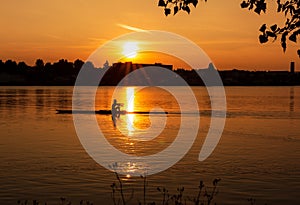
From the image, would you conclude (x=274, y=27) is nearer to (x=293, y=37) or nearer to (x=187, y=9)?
(x=293, y=37)

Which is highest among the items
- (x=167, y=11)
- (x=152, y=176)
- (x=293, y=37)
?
(x=167, y=11)

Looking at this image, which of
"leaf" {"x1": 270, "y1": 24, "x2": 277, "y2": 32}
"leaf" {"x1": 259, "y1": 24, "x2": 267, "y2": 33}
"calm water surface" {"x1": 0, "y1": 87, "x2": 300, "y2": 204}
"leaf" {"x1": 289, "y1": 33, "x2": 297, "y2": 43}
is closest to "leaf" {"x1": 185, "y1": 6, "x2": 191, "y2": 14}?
"leaf" {"x1": 259, "y1": 24, "x2": 267, "y2": 33}

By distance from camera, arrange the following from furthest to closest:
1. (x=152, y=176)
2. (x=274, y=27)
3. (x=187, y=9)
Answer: (x=152, y=176) → (x=187, y=9) → (x=274, y=27)

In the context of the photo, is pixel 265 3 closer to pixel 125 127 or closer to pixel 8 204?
pixel 8 204

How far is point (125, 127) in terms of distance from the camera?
72.0 m

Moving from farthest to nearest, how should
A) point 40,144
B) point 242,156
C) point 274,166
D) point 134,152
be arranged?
point 40,144, point 134,152, point 242,156, point 274,166

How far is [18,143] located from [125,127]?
23595 mm

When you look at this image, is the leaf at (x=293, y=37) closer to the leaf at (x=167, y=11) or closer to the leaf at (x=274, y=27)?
the leaf at (x=274, y=27)

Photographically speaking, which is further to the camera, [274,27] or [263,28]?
[274,27]

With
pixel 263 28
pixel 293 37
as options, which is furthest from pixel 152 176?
pixel 263 28

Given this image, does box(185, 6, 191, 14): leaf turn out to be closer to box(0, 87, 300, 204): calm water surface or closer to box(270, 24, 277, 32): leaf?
box(270, 24, 277, 32): leaf

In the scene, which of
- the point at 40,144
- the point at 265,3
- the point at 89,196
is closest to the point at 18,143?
the point at 40,144

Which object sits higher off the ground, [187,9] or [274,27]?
[187,9]

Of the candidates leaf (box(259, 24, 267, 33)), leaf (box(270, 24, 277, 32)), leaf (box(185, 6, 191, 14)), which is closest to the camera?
leaf (box(259, 24, 267, 33))
